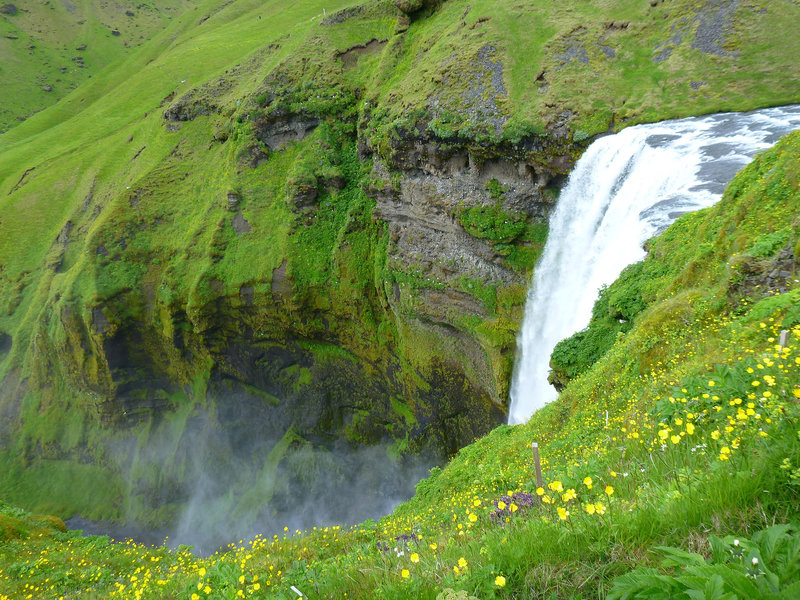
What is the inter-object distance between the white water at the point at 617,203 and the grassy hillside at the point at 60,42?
12593cm

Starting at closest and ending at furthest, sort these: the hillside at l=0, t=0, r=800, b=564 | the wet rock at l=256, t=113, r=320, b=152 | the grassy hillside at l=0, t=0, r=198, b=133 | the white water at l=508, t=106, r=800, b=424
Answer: the white water at l=508, t=106, r=800, b=424 < the hillside at l=0, t=0, r=800, b=564 < the wet rock at l=256, t=113, r=320, b=152 < the grassy hillside at l=0, t=0, r=198, b=133

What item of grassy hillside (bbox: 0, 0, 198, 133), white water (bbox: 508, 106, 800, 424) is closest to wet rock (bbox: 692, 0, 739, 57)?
white water (bbox: 508, 106, 800, 424)

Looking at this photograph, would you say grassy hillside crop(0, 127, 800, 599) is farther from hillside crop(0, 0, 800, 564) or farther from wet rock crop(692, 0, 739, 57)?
wet rock crop(692, 0, 739, 57)

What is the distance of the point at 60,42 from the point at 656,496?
648 ft

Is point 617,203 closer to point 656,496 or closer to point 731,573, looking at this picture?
point 656,496

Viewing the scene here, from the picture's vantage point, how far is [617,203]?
17344mm

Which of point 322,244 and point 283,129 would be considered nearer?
point 322,244

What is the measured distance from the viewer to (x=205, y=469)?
38281 mm

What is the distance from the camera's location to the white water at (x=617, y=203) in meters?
15.2

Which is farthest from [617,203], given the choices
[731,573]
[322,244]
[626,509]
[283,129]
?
[283,129]

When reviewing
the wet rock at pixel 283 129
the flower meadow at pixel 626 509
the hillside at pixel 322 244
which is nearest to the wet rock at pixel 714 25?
the hillside at pixel 322 244

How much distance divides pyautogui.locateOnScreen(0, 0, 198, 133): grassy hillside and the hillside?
94.7 m

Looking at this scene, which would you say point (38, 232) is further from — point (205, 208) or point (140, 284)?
point (205, 208)

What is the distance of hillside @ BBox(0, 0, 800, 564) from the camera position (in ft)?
76.7
